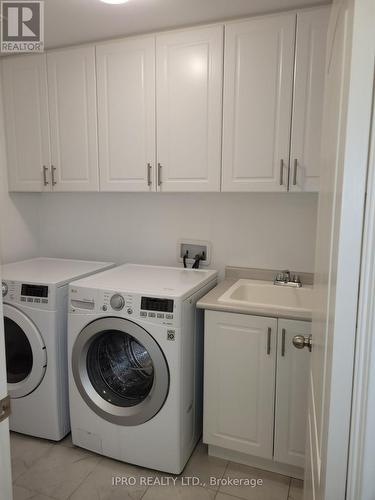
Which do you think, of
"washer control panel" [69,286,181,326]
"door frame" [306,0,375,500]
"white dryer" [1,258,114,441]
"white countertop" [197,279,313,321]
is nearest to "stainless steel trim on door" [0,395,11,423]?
"door frame" [306,0,375,500]

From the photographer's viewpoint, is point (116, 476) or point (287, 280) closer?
point (116, 476)

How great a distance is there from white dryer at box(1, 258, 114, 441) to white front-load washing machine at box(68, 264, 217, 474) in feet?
0.40

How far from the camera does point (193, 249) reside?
94.3 inches

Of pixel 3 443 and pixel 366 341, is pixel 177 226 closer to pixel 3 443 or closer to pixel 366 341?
pixel 3 443

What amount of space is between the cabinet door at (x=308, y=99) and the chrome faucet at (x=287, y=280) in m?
0.53

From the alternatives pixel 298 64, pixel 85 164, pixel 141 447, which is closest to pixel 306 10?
pixel 298 64

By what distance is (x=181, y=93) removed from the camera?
1.97 m

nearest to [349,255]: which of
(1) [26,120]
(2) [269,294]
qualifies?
(2) [269,294]

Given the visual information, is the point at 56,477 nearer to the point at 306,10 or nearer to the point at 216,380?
the point at 216,380

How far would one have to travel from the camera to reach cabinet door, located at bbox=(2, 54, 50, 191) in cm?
230

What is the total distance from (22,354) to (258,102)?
1.95 meters

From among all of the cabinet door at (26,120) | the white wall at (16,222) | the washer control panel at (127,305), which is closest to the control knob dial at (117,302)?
the washer control panel at (127,305)

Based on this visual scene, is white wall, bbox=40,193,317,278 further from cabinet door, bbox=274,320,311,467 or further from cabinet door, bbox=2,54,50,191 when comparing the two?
cabinet door, bbox=274,320,311,467

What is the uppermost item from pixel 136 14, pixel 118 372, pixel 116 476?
pixel 136 14
